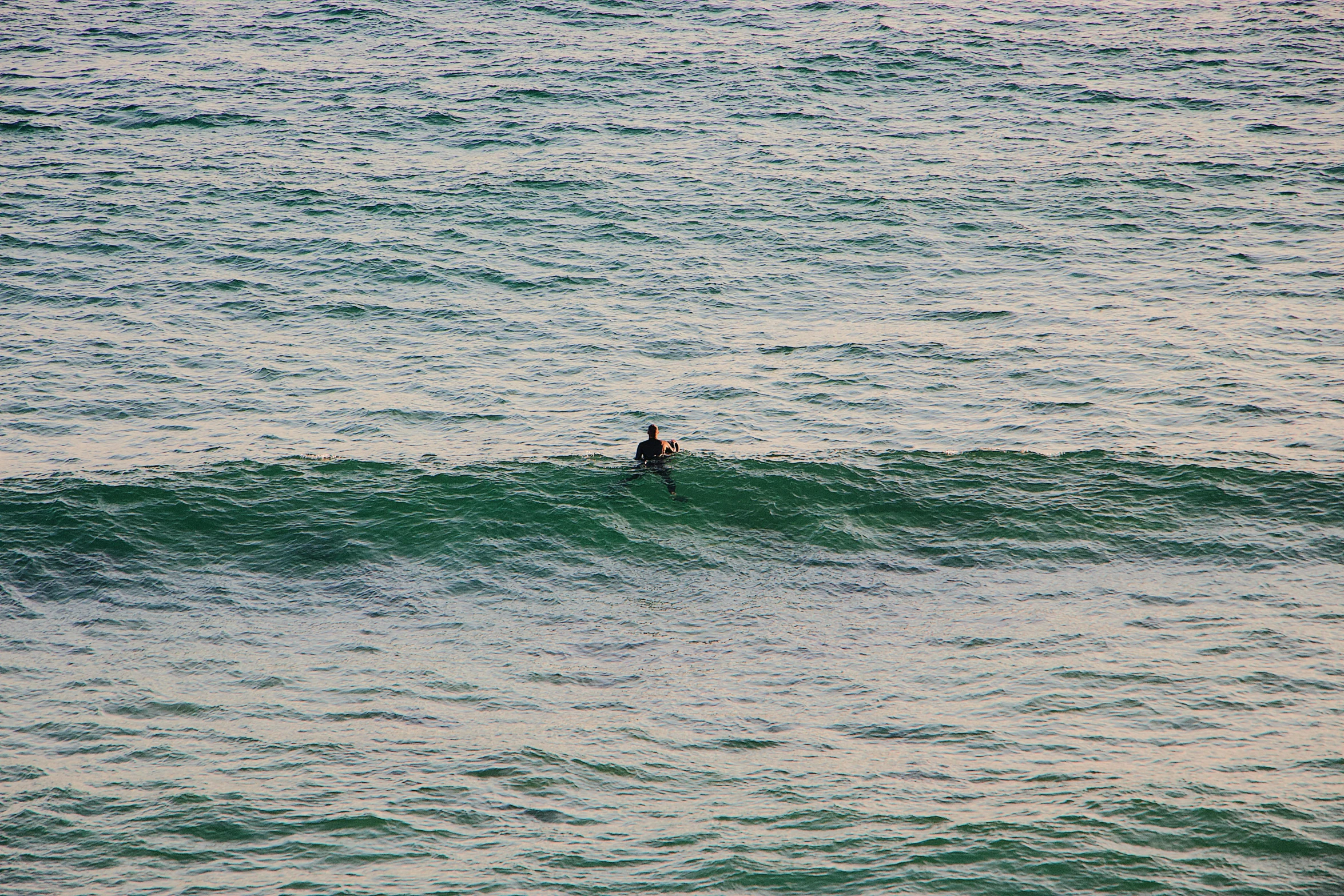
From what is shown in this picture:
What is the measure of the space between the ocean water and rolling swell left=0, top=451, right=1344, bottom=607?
0.37 feet

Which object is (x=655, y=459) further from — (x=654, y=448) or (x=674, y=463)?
(x=674, y=463)

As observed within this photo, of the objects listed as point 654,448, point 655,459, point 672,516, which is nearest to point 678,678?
point 672,516

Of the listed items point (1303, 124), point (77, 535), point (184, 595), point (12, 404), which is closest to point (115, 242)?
point (12, 404)

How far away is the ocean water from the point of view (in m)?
16.6

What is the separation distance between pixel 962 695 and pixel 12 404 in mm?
22502

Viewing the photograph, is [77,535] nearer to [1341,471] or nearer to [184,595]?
[184,595]

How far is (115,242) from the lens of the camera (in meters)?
37.2

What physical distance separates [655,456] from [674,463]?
1.23m

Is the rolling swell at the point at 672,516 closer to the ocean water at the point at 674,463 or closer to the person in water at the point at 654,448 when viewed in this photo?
the ocean water at the point at 674,463

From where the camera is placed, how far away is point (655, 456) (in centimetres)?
2531

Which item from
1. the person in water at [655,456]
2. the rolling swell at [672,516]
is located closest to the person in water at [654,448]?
the person in water at [655,456]

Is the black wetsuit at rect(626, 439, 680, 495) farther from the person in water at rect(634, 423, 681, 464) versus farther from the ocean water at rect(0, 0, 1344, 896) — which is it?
the ocean water at rect(0, 0, 1344, 896)

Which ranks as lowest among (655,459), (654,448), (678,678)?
(678,678)

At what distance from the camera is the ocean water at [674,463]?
16.6 m
